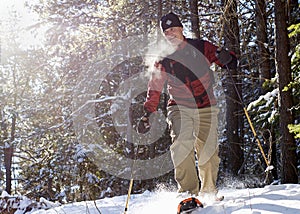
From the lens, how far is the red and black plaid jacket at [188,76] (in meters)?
4.39

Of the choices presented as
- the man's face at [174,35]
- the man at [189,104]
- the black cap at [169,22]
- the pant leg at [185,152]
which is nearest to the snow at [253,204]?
the pant leg at [185,152]

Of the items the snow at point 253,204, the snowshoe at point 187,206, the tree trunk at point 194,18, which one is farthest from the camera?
the tree trunk at point 194,18

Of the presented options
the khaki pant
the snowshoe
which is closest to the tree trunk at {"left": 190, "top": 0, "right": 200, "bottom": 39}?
the khaki pant

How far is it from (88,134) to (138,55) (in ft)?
12.9

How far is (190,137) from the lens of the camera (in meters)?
4.39

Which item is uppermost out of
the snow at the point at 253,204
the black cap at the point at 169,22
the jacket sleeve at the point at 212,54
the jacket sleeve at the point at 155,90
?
the black cap at the point at 169,22

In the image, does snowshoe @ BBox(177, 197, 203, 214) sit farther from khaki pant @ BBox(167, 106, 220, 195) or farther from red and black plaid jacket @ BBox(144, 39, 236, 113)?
red and black plaid jacket @ BBox(144, 39, 236, 113)

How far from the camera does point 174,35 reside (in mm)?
4426

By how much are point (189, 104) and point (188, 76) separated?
1.09 feet

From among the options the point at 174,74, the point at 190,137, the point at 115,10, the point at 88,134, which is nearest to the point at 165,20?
the point at 174,74

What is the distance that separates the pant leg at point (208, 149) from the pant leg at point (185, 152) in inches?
4.5

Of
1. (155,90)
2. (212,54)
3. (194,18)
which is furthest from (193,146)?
(194,18)

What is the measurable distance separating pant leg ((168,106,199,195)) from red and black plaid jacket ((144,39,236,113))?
0.63ft

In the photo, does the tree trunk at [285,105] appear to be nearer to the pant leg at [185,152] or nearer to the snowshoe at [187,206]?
the pant leg at [185,152]
